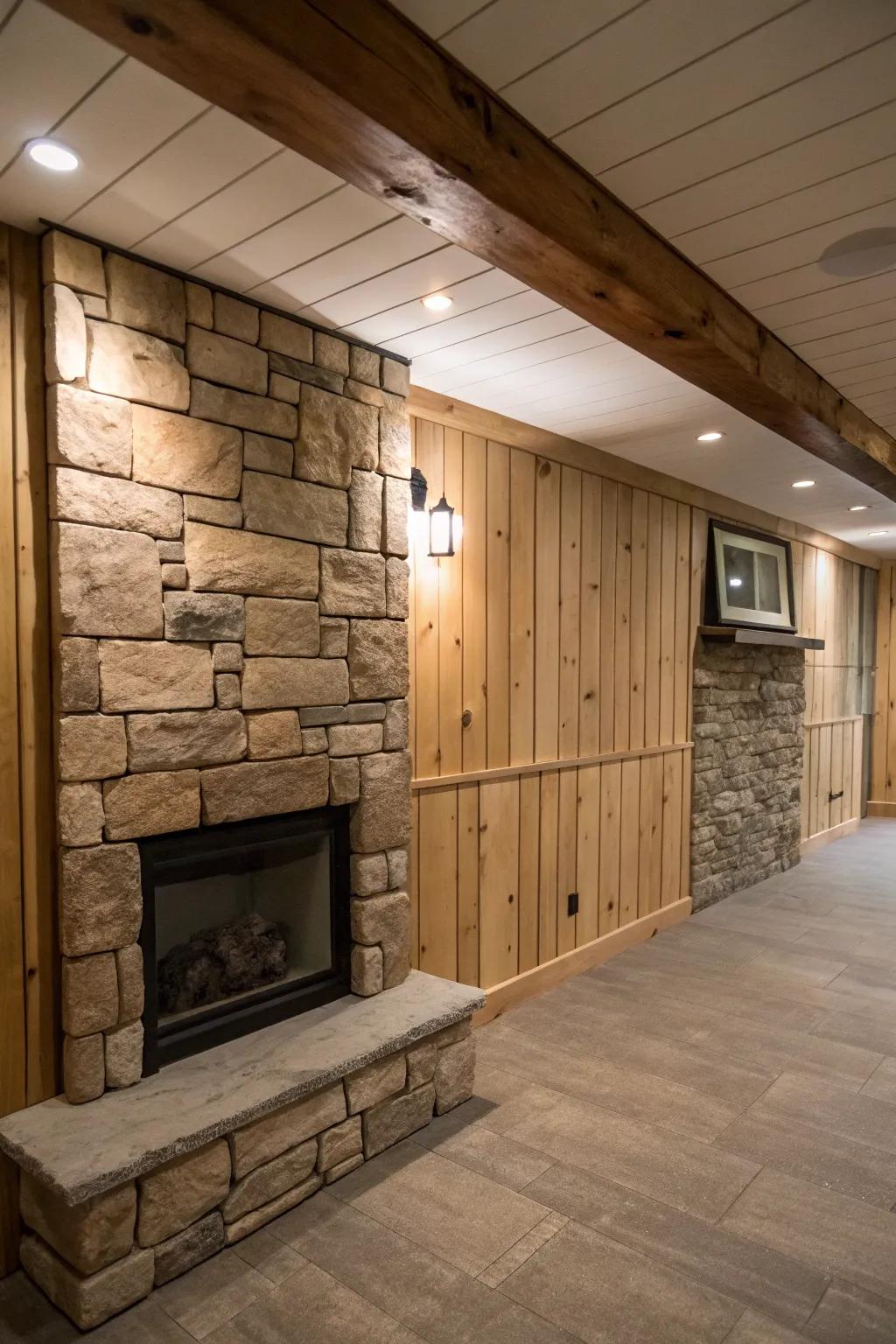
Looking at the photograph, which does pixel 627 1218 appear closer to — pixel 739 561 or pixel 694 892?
pixel 694 892

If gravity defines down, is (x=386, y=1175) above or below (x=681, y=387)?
below

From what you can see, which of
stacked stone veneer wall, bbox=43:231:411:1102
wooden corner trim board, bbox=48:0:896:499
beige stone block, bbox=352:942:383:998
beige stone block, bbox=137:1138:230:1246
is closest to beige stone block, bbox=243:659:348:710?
stacked stone veneer wall, bbox=43:231:411:1102

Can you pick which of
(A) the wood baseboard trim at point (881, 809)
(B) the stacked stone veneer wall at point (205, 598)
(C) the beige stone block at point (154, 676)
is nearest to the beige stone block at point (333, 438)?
(B) the stacked stone veneer wall at point (205, 598)

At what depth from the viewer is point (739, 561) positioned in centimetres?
520

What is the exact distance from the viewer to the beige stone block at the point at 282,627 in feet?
7.79

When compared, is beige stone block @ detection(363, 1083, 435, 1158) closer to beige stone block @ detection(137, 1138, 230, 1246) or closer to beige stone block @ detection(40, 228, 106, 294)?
beige stone block @ detection(137, 1138, 230, 1246)

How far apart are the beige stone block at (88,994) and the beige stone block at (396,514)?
1461 mm

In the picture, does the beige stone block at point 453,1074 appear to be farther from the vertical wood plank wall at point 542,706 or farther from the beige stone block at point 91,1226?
the beige stone block at point 91,1226

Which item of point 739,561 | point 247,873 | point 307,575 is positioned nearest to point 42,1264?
point 247,873

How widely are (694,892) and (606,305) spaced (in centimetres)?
378

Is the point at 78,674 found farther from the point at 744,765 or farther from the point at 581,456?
the point at 744,765

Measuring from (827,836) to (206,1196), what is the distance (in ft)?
19.9

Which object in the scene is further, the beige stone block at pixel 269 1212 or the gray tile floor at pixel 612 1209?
the beige stone block at pixel 269 1212

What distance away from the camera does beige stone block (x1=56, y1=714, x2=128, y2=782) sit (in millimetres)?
2006
